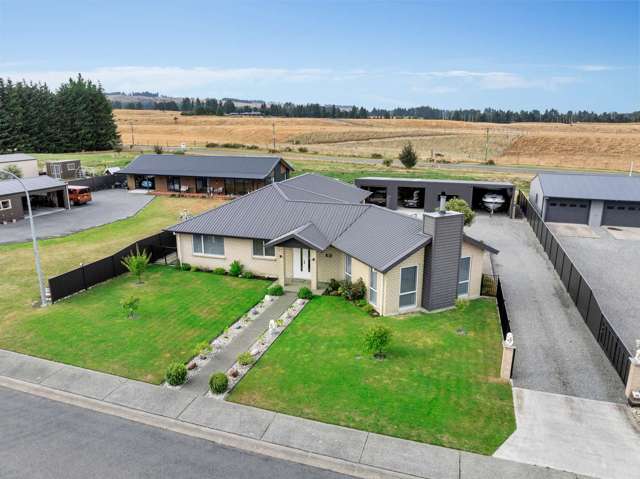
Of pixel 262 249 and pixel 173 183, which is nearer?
pixel 262 249

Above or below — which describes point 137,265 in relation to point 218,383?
above

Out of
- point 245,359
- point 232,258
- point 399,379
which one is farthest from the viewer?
point 232,258

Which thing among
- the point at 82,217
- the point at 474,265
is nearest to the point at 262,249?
the point at 474,265

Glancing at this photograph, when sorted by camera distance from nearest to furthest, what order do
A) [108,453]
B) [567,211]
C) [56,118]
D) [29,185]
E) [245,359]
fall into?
[108,453] → [245,359] → [567,211] → [29,185] → [56,118]

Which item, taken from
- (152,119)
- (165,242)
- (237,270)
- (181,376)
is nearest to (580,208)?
(237,270)

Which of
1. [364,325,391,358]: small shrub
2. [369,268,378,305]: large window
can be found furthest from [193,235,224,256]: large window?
[364,325,391,358]: small shrub

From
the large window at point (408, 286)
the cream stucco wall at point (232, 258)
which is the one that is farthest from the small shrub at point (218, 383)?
the cream stucco wall at point (232, 258)

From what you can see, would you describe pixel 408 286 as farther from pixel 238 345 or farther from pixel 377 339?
pixel 238 345
